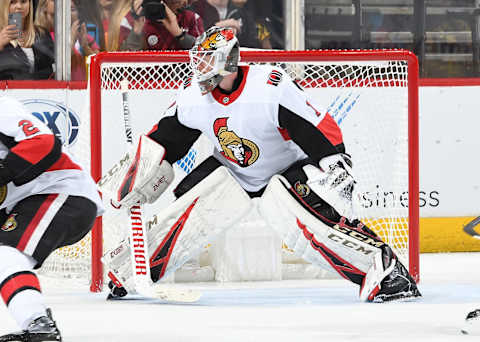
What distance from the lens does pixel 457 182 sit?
586 centimetres

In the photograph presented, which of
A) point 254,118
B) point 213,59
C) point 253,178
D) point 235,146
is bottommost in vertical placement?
point 253,178

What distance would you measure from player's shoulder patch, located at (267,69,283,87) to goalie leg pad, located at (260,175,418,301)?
37 centimetres

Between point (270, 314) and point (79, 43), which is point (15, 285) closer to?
point (270, 314)

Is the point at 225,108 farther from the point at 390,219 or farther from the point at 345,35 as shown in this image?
the point at 345,35

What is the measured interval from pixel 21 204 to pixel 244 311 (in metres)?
1.03

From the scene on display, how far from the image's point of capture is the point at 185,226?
4.10 metres

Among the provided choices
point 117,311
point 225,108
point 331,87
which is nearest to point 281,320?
point 117,311

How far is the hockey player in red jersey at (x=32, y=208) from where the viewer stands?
8.95 feet

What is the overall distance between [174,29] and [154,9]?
0.55 feet

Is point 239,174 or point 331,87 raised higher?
point 331,87

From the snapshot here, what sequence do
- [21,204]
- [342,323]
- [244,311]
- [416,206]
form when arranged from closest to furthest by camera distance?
1. [21,204]
2. [342,323]
3. [244,311]
4. [416,206]

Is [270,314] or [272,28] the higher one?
[272,28]

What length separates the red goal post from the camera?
Answer: 4.62m

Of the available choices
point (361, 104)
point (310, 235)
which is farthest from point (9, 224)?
point (361, 104)
